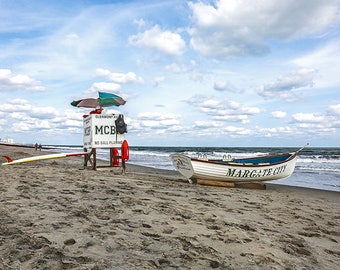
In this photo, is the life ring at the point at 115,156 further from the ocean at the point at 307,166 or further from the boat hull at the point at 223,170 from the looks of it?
the ocean at the point at 307,166

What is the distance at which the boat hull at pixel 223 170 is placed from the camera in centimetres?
1086

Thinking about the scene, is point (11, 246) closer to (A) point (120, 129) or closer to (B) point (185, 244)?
(B) point (185, 244)

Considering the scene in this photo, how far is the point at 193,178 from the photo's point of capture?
1112 centimetres

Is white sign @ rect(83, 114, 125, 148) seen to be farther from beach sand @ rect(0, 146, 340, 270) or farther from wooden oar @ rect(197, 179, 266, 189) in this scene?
beach sand @ rect(0, 146, 340, 270)

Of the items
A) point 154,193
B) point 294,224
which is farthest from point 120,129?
point 294,224

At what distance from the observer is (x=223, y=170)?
36.7 feet

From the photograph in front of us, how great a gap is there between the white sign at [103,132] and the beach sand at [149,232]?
434 cm

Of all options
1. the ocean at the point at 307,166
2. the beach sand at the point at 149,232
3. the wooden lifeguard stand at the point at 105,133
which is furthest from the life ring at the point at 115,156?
the beach sand at the point at 149,232

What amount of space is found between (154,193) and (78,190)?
1719 millimetres

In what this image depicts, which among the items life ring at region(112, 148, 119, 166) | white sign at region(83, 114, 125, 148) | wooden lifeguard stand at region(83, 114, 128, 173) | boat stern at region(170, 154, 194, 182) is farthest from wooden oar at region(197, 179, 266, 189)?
life ring at region(112, 148, 119, 166)

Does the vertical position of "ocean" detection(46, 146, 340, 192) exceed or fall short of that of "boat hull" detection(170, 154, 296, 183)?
it falls short

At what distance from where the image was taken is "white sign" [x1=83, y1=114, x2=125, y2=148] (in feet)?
37.7

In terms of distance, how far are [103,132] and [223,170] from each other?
452cm

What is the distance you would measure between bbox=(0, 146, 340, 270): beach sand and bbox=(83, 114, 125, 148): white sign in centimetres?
434
